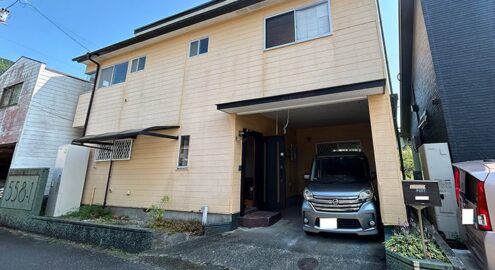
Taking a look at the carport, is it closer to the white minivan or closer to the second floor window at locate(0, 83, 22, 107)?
the white minivan

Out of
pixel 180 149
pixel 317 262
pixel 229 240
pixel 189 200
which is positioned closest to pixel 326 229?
pixel 317 262

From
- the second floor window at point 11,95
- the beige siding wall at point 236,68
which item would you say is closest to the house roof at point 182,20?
the beige siding wall at point 236,68

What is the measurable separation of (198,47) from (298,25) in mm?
3442

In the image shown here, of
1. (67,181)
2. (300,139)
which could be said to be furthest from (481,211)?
(67,181)

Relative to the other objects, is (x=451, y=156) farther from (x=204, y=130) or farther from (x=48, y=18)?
(x=48, y=18)

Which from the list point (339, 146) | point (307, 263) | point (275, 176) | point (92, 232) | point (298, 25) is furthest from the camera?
point (339, 146)

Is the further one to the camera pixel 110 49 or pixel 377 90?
pixel 110 49

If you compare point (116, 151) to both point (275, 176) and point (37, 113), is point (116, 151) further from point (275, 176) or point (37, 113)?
point (275, 176)

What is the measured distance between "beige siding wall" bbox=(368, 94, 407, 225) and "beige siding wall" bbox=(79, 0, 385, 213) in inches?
29.8

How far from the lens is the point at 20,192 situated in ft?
26.0

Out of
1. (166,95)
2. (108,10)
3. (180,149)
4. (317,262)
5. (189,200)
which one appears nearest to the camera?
(317,262)

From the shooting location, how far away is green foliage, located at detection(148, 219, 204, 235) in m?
5.84

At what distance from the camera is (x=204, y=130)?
22.5 ft

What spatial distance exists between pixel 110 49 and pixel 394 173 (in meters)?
10.5
